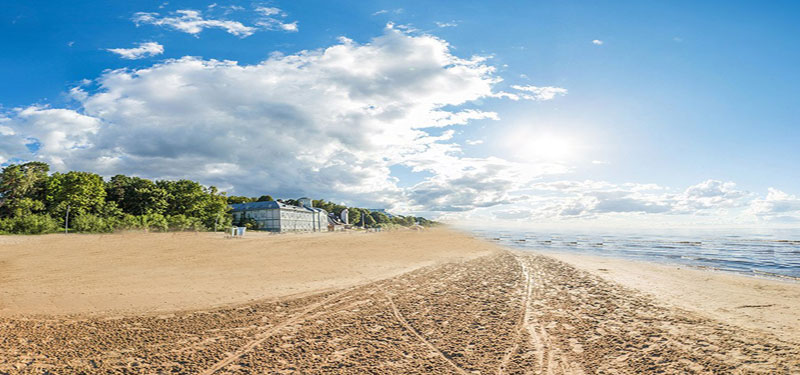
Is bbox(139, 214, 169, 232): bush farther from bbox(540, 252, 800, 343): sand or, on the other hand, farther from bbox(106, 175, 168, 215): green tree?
bbox(540, 252, 800, 343): sand

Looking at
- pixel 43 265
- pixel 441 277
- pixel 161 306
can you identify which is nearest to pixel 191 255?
pixel 43 265

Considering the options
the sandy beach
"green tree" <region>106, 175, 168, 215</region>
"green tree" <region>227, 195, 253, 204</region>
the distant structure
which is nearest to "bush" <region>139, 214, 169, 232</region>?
"green tree" <region>106, 175, 168, 215</region>

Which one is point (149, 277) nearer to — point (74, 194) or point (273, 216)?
point (74, 194)

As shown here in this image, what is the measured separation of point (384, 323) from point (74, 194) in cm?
5784

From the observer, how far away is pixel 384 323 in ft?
29.4

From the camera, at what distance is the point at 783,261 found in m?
25.5

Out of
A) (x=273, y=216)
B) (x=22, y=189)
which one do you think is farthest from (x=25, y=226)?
(x=273, y=216)

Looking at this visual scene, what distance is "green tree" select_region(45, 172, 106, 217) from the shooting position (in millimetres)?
47969

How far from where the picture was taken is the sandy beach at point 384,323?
21.4ft

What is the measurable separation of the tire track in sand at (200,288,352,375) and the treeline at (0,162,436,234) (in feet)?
140

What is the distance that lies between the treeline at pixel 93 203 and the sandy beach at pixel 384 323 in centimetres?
3148

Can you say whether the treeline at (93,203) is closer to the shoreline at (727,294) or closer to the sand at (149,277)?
the sand at (149,277)

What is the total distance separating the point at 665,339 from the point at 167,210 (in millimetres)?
71622

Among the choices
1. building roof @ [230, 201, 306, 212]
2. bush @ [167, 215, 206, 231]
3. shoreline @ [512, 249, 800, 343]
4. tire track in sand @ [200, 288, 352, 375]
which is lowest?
shoreline @ [512, 249, 800, 343]
